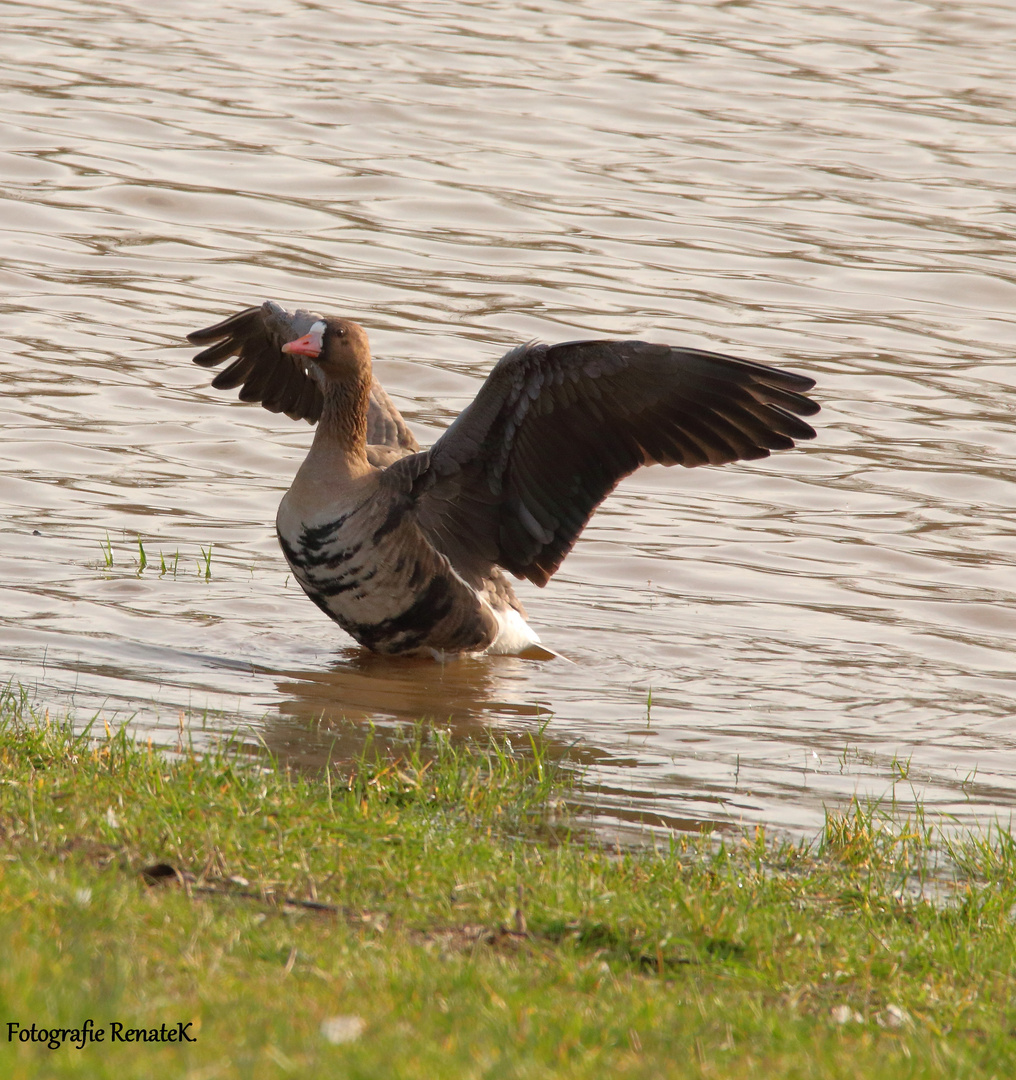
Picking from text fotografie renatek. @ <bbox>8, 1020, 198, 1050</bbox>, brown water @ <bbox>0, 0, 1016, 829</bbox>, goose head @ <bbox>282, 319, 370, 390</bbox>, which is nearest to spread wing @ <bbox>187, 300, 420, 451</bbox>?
goose head @ <bbox>282, 319, 370, 390</bbox>

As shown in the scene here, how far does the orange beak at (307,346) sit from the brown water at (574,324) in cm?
148

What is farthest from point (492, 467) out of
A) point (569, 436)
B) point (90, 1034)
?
point (90, 1034)

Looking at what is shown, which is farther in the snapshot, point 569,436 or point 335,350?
point 335,350

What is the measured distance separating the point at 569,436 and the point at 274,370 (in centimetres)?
278

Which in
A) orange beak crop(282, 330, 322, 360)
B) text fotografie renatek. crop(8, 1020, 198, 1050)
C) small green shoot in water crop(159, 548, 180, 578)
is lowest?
small green shoot in water crop(159, 548, 180, 578)

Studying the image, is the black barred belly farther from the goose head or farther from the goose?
the goose head

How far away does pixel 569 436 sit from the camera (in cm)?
824

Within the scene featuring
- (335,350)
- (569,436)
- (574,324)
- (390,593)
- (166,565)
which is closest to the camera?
(569,436)

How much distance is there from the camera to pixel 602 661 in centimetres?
895

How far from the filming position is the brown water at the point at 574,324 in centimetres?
809

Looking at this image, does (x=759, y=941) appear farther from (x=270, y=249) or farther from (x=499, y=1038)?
(x=270, y=249)

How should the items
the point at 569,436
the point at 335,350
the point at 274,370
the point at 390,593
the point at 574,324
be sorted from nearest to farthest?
1. the point at 569,436
2. the point at 390,593
3. the point at 335,350
4. the point at 274,370
5. the point at 574,324

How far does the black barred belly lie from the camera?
845cm

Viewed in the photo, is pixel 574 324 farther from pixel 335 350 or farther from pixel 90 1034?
pixel 90 1034
